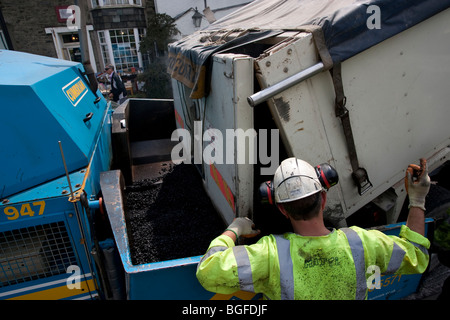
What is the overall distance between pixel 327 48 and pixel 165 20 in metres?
12.7

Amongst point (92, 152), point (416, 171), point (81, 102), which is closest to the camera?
point (416, 171)

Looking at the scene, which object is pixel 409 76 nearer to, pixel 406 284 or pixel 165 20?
pixel 406 284

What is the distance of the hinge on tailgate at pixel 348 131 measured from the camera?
75.2 inches

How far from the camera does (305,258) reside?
1404mm

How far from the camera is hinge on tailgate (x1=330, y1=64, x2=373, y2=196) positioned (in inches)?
75.2

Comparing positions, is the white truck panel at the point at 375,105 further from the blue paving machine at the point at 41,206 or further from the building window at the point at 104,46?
the building window at the point at 104,46

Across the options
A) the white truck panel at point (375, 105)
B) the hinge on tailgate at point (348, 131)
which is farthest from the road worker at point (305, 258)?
the hinge on tailgate at point (348, 131)

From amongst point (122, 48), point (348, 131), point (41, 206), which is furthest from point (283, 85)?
point (122, 48)

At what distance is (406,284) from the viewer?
99.8 inches

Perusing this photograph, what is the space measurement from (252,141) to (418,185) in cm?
101

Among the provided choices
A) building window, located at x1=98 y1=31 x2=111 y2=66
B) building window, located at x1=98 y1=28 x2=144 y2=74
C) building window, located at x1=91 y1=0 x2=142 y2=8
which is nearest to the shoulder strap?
building window, located at x1=98 y1=28 x2=144 y2=74

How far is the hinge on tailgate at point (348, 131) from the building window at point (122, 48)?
15.0 m
